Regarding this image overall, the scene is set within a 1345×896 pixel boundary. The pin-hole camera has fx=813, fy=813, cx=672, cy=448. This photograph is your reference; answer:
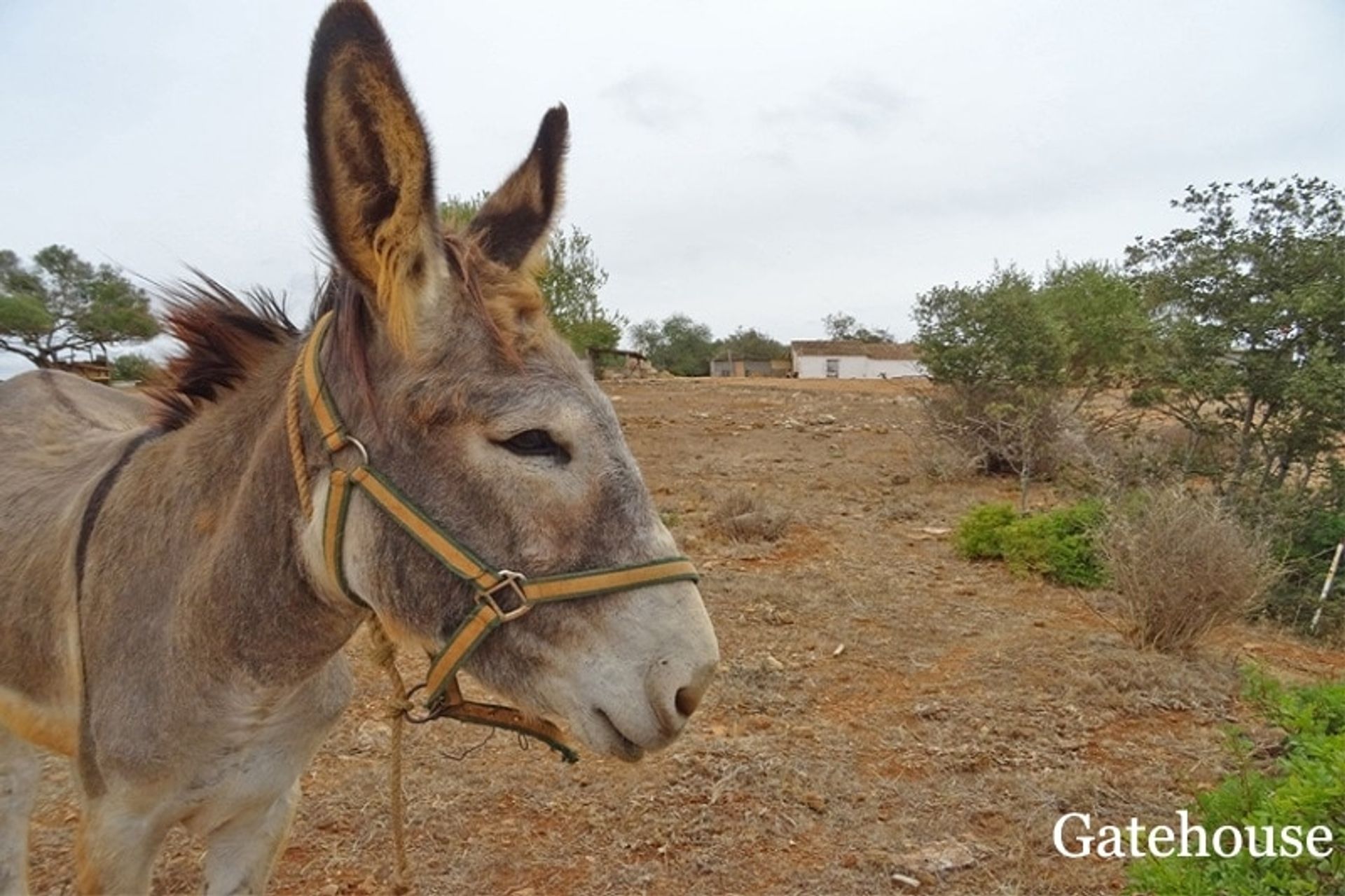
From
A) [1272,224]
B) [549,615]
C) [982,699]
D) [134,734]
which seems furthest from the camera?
[1272,224]

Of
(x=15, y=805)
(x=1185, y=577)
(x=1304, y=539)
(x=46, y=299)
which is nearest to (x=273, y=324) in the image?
(x=15, y=805)

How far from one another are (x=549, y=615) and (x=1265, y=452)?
30.4 ft

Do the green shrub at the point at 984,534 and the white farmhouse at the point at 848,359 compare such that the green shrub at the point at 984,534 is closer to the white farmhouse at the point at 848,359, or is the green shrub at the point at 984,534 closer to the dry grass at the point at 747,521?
the dry grass at the point at 747,521

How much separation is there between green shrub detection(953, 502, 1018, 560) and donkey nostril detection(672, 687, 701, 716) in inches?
308

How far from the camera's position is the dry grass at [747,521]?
9008mm

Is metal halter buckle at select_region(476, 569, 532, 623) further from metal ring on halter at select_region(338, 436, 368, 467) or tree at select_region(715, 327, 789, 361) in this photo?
tree at select_region(715, 327, 789, 361)

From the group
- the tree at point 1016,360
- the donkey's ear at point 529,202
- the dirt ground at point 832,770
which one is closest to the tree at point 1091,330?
the tree at point 1016,360

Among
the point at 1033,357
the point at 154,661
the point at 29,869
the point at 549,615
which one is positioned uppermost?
the point at 1033,357

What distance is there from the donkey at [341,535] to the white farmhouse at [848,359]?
55.0 m

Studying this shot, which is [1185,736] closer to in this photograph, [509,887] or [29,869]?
[509,887]

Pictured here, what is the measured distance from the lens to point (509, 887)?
3.23 metres

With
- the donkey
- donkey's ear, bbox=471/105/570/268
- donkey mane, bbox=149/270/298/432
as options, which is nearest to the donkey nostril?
the donkey

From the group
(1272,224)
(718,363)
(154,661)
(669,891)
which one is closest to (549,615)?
(154,661)

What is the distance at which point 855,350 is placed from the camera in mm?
58500
